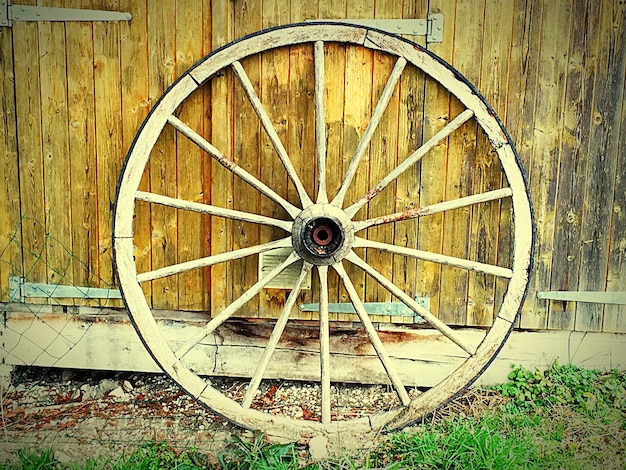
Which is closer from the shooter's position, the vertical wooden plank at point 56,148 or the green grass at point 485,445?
the green grass at point 485,445

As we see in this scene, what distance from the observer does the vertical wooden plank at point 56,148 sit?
350 centimetres

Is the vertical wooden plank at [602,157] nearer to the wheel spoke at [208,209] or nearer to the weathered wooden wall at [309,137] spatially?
the weathered wooden wall at [309,137]

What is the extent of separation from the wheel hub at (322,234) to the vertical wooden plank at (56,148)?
1462mm

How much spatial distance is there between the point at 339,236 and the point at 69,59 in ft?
6.05

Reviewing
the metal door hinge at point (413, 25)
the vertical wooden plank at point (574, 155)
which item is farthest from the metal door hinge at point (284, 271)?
the vertical wooden plank at point (574, 155)

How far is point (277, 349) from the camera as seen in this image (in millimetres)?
3674

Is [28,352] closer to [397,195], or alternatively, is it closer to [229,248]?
[229,248]

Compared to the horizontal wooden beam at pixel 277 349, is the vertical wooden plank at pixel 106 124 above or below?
above

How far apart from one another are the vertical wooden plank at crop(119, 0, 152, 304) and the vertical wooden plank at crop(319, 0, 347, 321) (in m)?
0.99

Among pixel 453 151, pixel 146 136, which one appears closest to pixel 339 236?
pixel 453 151

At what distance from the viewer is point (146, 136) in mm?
3188

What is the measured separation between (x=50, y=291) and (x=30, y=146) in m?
0.85

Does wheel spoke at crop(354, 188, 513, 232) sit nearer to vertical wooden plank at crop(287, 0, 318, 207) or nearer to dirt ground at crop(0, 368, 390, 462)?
vertical wooden plank at crop(287, 0, 318, 207)

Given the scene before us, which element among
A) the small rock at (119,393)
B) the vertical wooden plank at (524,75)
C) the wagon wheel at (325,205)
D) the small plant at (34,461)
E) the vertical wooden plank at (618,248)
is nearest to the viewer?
the small plant at (34,461)
